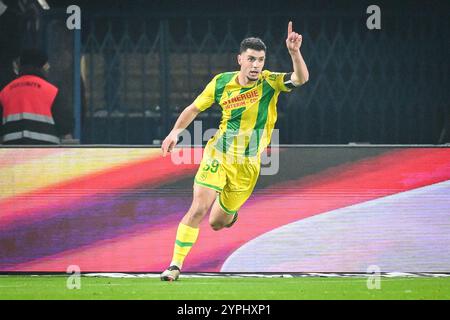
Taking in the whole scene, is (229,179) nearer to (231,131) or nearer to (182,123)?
(231,131)

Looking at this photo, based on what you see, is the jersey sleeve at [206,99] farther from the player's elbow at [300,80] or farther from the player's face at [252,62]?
the player's elbow at [300,80]

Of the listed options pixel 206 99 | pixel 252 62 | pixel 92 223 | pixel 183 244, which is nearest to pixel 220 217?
pixel 183 244

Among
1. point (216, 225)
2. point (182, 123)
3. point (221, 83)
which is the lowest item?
point (216, 225)

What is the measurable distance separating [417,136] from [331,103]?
1.11 m

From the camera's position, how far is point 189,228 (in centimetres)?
1062

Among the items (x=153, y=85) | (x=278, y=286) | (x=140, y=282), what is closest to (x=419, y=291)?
(x=278, y=286)

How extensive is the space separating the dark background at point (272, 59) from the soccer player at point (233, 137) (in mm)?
3224

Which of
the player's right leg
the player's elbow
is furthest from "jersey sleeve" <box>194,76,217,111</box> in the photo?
the player's elbow

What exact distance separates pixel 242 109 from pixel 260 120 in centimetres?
20

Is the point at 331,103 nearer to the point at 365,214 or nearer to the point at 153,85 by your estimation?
the point at 153,85

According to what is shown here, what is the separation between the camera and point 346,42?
1403 centimetres

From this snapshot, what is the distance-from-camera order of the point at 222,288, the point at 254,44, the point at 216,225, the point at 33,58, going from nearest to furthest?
the point at 222,288, the point at 254,44, the point at 216,225, the point at 33,58

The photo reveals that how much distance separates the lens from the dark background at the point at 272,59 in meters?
14.0

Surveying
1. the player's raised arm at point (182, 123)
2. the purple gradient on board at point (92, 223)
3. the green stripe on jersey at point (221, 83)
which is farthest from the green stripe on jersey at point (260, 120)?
the purple gradient on board at point (92, 223)
